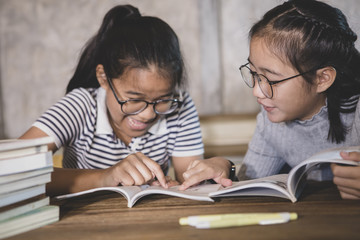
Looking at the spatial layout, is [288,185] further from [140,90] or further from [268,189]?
[140,90]

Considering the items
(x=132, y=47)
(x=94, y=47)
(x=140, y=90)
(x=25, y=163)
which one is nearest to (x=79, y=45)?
(x=94, y=47)

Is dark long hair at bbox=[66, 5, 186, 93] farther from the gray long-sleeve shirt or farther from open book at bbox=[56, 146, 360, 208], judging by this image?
open book at bbox=[56, 146, 360, 208]

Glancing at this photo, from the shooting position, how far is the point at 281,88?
4.23 ft

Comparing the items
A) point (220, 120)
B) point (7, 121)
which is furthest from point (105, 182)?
point (7, 121)

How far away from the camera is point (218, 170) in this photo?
119cm

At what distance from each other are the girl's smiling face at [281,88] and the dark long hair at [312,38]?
0.08ft

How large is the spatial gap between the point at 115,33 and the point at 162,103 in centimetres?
37

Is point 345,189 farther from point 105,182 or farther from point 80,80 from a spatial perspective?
point 80,80

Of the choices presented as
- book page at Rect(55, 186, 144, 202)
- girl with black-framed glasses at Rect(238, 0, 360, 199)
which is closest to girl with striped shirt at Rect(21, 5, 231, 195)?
book page at Rect(55, 186, 144, 202)

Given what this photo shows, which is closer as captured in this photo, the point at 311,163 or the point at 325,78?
the point at 311,163

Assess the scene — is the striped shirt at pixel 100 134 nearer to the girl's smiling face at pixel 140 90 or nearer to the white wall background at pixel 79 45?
the girl's smiling face at pixel 140 90

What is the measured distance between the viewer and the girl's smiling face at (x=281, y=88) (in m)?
1.28

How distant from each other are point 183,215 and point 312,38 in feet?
2.72

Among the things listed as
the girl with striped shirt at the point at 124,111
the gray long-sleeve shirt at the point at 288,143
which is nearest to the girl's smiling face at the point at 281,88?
the gray long-sleeve shirt at the point at 288,143
